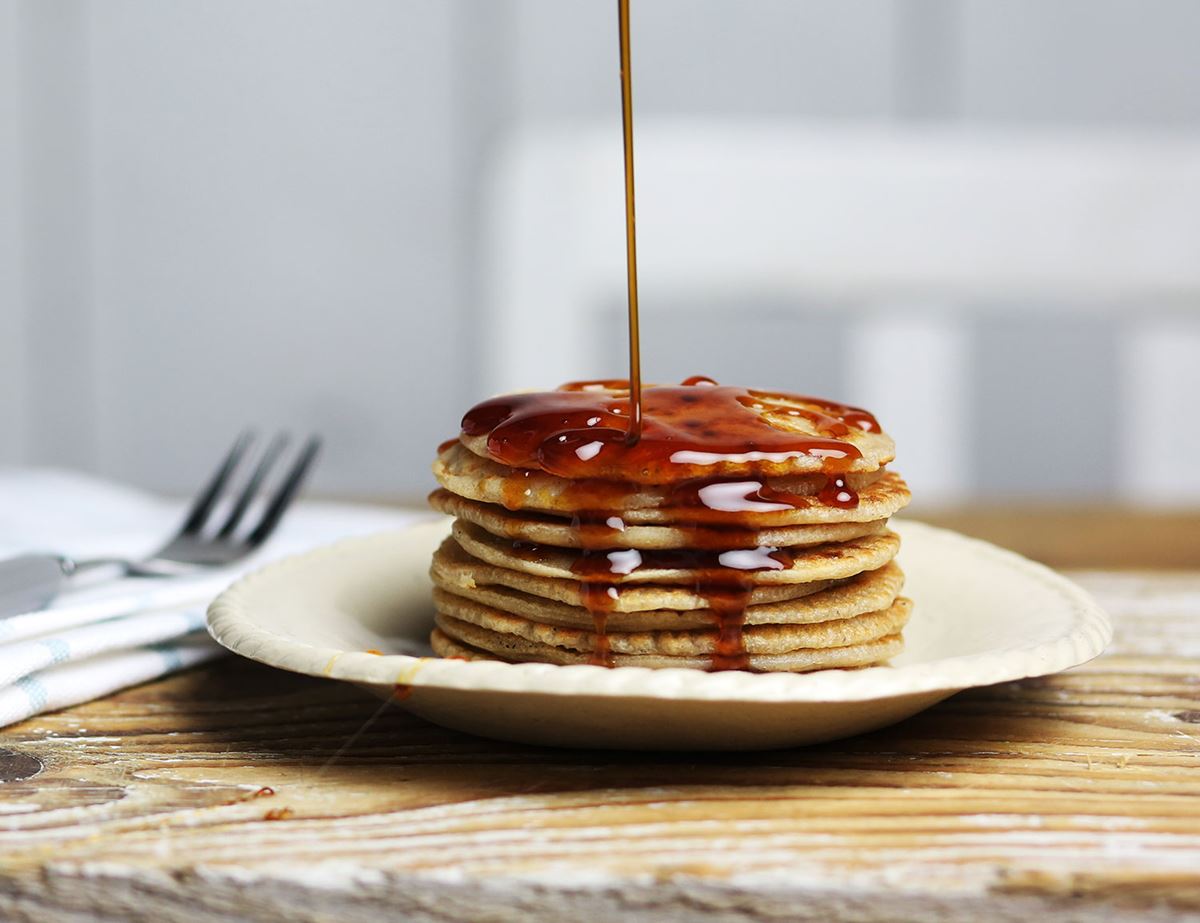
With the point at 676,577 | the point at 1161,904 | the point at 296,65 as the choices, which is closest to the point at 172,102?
the point at 296,65

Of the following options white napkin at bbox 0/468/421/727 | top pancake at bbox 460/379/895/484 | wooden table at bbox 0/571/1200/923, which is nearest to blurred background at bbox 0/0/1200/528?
white napkin at bbox 0/468/421/727

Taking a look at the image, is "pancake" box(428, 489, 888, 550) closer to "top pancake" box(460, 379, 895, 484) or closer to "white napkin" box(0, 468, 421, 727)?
"top pancake" box(460, 379, 895, 484)

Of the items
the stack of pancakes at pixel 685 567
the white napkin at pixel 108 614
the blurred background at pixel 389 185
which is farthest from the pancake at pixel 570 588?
the blurred background at pixel 389 185

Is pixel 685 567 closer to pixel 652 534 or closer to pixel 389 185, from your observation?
pixel 652 534

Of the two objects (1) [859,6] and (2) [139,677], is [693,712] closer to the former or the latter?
(2) [139,677]

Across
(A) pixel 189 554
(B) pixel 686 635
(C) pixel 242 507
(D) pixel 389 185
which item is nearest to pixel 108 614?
(A) pixel 189 554

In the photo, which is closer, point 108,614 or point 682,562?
point 682,562
